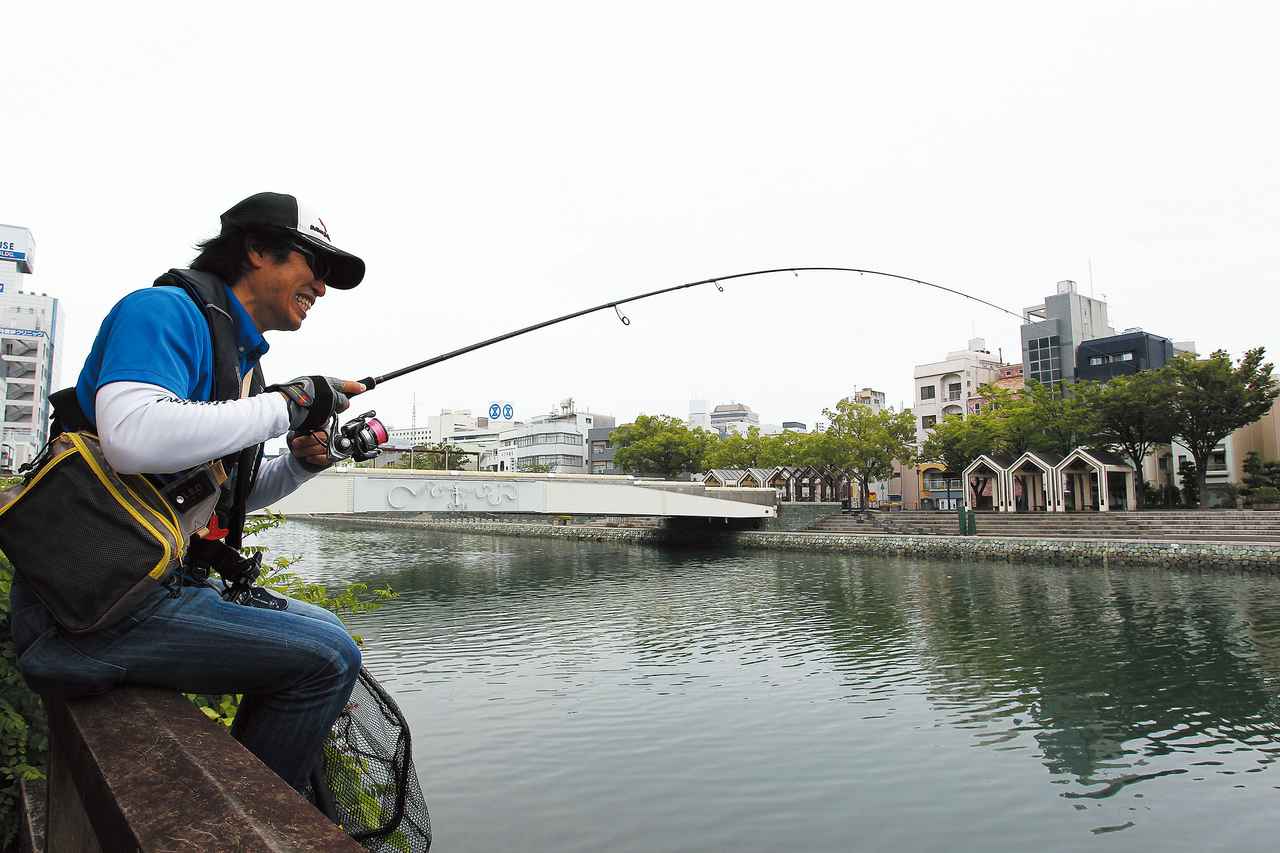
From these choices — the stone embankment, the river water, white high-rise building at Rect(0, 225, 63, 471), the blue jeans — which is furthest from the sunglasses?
white high-rise building at Rect(0, 225, 63, 471)

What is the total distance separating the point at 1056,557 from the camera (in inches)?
1057

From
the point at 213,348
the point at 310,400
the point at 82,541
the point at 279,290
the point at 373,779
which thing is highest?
the point at 279,290

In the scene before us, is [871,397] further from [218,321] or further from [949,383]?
[218,321]

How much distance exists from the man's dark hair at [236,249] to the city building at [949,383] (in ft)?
207

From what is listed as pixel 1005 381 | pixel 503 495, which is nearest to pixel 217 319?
pixel 503 495

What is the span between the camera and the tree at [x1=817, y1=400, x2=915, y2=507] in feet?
150

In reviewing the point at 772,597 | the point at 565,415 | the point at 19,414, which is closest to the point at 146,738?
the point at 772,597

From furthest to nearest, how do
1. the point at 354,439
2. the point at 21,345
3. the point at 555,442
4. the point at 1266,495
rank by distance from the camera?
the point at 555,442
the point at 21,345
the point at 1266,495
the point at 354,439

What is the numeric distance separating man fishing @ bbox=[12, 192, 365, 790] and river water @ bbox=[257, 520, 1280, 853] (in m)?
4.87

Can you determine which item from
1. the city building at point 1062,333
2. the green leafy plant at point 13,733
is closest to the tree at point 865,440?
the city building at point 1062,333

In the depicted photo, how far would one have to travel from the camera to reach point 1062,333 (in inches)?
2234

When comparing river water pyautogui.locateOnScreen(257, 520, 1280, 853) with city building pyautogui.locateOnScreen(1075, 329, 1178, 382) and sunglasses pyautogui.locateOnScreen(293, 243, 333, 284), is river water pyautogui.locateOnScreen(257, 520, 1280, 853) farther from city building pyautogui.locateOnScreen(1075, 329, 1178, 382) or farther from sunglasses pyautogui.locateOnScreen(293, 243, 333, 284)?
city building pyautogui.locateOnScreen(1075, 329, 1178, 382)

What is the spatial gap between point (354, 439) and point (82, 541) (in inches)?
33.8

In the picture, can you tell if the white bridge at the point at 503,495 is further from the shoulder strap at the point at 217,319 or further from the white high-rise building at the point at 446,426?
the white high-rise building at the point at 446,426
